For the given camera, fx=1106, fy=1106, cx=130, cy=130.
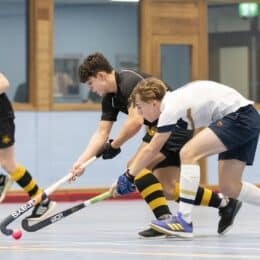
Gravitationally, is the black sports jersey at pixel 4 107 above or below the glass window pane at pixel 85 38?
below

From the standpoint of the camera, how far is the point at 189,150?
19.9ft

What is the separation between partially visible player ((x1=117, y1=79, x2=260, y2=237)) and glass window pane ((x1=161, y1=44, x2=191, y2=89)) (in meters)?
6.23

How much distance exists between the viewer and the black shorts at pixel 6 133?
7.91 meters

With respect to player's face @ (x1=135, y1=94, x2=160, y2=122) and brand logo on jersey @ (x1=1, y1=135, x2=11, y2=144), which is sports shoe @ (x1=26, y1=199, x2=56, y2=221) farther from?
player's face @ (x1=135, y1=94, x2=160, y2=122)

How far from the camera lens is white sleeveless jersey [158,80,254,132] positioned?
597cm

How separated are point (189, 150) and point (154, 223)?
465 millimetres

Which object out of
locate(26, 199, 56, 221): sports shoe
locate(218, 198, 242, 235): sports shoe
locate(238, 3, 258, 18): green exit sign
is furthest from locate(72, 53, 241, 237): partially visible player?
locate(238, 3, 258, 18): green exit sign

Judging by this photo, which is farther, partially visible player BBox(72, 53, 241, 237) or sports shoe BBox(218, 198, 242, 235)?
sports shoe BBox(218, 198, 242, 235)

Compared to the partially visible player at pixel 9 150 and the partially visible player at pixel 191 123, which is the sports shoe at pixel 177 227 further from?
the partially visible player at pixel 9 150

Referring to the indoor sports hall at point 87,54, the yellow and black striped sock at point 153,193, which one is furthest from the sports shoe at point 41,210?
the indoor sports hall at point 87,54

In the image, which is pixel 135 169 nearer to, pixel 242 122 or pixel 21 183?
pixel 242 122

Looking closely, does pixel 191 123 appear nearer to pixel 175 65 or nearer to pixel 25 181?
pixel 25 181

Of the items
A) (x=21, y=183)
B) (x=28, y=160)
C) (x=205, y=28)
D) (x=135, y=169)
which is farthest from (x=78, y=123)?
(x=135, y=169)

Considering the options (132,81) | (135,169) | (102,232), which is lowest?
(102,232)
